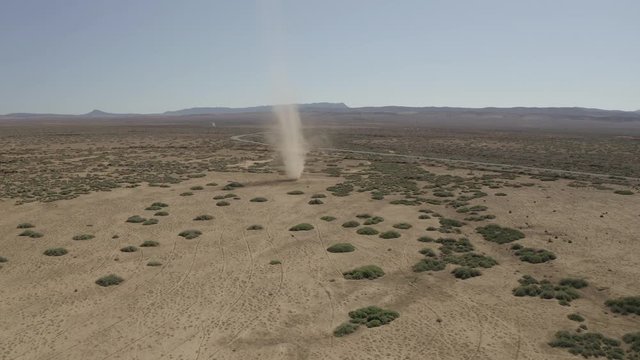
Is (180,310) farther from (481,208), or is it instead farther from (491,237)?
(481,208)

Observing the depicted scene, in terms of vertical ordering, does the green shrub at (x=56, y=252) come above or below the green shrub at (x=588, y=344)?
above

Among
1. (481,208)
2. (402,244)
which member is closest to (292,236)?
(402,244)

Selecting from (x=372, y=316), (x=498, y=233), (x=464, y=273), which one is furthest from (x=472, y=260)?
(x=372, y=316)

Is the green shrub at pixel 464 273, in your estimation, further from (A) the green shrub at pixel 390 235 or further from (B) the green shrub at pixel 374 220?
(B) the green shrub at pixel 374 220

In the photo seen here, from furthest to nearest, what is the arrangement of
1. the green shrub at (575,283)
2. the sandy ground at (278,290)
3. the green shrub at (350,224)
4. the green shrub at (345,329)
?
the green shrub at (350,224) < the green shrub at (575,283) < the green shrub at (345,329) < the sandy ground at (278,290)

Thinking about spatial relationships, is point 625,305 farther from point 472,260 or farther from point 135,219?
point 135,219

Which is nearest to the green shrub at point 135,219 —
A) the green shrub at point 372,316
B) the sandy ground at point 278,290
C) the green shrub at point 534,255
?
the sandy ground at point 278,290

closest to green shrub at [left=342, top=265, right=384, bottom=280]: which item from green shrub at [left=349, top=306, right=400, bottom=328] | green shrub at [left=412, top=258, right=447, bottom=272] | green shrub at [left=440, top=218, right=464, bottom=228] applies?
green shrub at [left=412, top=258, right=447, bottom=272]
